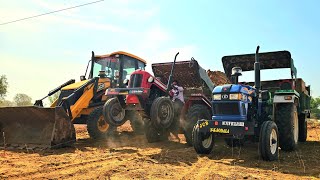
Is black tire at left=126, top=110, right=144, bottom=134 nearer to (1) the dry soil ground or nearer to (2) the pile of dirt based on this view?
(1) the dry soil ground

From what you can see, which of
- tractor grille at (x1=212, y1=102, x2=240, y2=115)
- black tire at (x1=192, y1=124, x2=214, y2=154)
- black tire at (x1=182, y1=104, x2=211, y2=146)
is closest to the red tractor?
black tire at (x1=182, y1=104, x2=211, y2=146)

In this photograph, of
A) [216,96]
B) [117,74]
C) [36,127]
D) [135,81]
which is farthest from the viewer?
[117,74]

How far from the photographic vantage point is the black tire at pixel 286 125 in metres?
7.13

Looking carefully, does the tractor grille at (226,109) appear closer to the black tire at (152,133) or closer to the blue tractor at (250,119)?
the blue tractor at (250,119)

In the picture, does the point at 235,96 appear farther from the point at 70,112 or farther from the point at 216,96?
the point at 70,112

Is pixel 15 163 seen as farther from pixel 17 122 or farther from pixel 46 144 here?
pixel 17 122

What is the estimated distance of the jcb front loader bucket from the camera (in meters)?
7.84

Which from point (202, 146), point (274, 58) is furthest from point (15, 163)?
point (274, 58)

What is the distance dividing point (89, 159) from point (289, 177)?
3846mm

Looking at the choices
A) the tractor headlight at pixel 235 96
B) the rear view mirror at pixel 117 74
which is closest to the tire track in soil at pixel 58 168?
the tractor headlight at pixel 235 96

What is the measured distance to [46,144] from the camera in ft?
25.3

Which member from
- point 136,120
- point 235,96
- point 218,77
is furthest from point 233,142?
point 218,77

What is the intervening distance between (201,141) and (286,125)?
211 cm

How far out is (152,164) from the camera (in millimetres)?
5805
